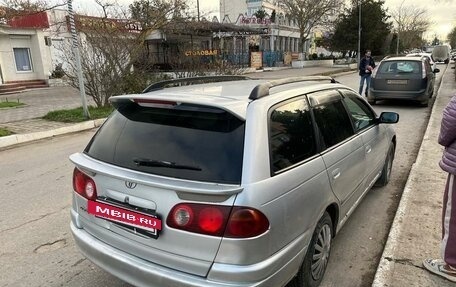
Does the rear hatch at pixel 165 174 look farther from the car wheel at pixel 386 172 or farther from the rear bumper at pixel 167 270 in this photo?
the car wheel at pixel 386 172

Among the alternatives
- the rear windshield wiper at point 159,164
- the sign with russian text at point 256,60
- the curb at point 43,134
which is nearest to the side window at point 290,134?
the rear windshield wiper at point 159,164

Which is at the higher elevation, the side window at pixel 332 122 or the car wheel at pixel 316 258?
the side window at pixel 332 122

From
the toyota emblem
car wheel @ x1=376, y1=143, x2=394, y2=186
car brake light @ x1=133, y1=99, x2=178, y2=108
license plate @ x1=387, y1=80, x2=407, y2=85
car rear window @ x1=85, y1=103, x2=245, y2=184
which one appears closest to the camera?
car rear window @ x1=85, y1=103, x2=245, y2=184

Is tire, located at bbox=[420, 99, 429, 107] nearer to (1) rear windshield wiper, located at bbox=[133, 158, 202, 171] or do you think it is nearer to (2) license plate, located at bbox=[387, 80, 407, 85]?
(2) license plate, located at bbox=[387, 80, 407, 85]

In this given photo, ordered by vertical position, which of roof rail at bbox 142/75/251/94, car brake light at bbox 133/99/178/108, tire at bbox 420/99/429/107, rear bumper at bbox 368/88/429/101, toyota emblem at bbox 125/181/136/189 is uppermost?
roof rail at bbox 142/75/251/94

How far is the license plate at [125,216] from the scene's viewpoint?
7.38 ft

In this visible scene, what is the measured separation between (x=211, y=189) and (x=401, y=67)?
1167cm

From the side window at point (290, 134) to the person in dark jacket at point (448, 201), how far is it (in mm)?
929

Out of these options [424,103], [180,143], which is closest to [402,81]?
[424,103]

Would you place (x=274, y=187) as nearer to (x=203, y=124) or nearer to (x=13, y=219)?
(x=203, y=124)

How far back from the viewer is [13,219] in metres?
4.30

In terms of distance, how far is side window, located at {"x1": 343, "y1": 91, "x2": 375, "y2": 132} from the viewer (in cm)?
382

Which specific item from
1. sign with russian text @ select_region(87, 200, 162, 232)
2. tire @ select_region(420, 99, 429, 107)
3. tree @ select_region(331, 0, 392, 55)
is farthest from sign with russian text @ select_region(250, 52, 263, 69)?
sign with russian text @ select_region(87, 200, 162, 232)

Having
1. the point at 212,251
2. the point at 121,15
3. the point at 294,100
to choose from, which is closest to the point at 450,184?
the point at 294,100
